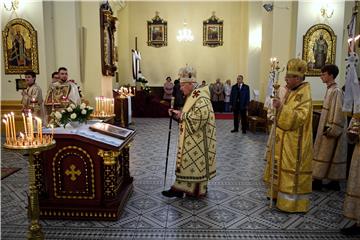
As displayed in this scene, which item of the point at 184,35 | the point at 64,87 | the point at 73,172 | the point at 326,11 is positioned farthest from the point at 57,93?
the point at 184,35

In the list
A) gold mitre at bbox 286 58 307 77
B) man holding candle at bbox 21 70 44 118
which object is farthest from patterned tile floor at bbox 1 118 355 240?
gold mitre at bbox 286 58 307 77

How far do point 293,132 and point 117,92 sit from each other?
25.7 ft

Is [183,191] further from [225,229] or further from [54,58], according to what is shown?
[54,58]

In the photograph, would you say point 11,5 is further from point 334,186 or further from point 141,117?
point 334,186

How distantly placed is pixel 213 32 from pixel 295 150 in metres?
14.2

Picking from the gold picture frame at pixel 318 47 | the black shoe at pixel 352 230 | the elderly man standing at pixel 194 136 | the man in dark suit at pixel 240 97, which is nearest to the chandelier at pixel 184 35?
the man in dark suit at pixel 240 97

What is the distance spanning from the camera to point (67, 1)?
8.39 meters

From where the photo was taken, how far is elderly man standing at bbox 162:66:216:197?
4.32 meters

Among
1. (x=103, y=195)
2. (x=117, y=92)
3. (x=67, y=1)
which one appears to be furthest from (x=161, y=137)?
(x=103, y=195)

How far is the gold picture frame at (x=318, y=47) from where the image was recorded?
27.2ft

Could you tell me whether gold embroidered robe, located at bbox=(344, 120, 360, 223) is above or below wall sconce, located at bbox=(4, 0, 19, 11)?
below

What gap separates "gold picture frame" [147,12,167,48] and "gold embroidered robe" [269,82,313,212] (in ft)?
45.6

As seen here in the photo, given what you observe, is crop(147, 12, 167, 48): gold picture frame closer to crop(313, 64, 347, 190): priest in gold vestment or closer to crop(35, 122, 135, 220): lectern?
crop(313, 64, 347, 190): priest in gold vestment

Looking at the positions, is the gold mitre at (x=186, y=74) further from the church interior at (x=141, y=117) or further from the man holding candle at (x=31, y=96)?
the man holding candle at (x=31, y=96)
